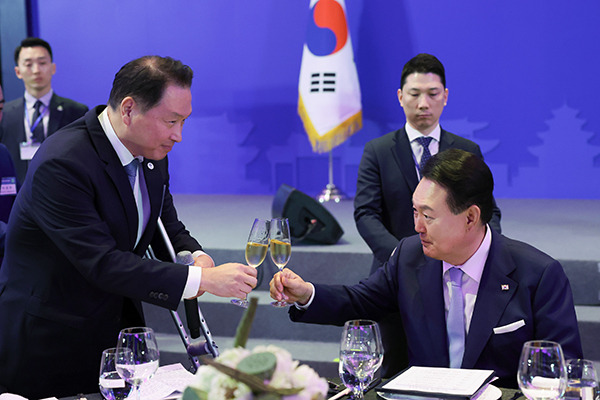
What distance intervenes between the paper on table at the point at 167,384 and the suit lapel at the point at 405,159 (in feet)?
5.14

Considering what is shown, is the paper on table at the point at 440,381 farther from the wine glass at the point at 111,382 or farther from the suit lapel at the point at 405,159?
the suit lapel at the point at 405,159

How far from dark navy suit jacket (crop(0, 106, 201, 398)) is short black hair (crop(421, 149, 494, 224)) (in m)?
0.78

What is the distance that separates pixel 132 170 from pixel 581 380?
1.40 m

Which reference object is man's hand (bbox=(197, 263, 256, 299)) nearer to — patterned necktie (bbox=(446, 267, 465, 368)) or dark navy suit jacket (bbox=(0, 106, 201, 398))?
dark navy suit jacket (bbox=(0, 106, 201, 398))

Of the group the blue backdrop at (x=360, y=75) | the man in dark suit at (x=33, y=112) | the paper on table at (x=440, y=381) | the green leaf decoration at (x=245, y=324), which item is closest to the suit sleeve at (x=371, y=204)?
the paper on table at (x=440, y=381)

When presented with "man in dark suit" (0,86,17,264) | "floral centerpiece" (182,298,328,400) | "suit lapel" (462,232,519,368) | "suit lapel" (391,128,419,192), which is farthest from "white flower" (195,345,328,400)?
"man in dark suit" (0,86,17,264)

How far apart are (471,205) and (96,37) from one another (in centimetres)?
704

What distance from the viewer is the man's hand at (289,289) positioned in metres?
2.23

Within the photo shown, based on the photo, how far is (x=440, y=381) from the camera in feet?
5.89

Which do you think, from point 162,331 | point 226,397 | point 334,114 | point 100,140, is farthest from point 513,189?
point 226,397

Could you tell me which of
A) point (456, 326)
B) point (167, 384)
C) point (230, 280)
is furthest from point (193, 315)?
point (456, 326)

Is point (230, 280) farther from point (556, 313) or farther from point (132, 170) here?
point (556, 313)

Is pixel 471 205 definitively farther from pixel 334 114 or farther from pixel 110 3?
pixel 110 3

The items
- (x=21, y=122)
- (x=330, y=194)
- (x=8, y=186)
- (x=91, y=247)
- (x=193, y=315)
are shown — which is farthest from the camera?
(x=330, y=194)
